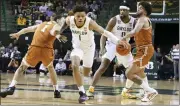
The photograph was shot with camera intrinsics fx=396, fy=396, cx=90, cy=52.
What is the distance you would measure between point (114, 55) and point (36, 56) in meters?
1.69

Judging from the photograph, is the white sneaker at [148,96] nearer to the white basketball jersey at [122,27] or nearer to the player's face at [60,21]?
the white basketball jersey at [122,27]

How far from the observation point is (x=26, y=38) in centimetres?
1988

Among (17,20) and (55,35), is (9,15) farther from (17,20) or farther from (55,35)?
(55,35)

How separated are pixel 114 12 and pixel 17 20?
5118 millimetres

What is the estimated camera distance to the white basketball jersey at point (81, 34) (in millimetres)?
7196

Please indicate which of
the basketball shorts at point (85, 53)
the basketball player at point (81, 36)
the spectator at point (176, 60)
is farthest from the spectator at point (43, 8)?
the basketball player at point (81, 36)

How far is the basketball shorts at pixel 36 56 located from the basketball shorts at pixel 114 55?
1.27m

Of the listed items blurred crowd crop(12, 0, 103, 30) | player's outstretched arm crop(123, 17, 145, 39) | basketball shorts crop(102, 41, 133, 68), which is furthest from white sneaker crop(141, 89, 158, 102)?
blurred crowd crop(12, 0, 103, 30)

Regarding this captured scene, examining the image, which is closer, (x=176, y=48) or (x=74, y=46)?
(x=74, y=46)

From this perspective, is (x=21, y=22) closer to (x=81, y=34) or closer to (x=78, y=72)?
(x=81, y=34)

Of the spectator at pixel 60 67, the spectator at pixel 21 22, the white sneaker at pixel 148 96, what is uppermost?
the spectator at pixel 21 22

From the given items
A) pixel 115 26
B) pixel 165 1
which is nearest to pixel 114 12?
pixel 165 1

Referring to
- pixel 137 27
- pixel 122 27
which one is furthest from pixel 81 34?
pixel 122 27

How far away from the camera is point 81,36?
7.34 metres
